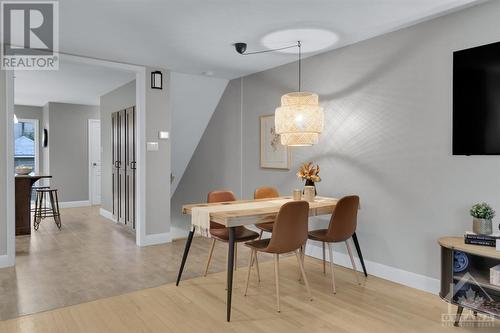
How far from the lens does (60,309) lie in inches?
109

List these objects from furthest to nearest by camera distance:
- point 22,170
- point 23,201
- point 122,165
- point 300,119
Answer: point 122,165
point 22,170
point 23,201
point 300,119

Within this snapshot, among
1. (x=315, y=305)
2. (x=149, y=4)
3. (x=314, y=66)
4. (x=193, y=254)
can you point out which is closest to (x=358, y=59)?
(x=314, y=66)

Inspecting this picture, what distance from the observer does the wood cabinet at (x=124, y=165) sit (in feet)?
18.1

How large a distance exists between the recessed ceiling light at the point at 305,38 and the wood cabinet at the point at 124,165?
272cm

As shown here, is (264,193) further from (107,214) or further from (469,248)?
(107,214)

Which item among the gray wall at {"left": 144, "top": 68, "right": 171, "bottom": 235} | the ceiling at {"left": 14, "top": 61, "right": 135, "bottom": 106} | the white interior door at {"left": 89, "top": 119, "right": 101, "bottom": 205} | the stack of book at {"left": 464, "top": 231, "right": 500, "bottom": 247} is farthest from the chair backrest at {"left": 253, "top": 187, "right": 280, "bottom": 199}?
the white interior door at {"left": 89, "top": 119, "right": 101, "bottom": 205}

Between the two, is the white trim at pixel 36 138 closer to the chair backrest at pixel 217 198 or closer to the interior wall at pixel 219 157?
the interior wall at pixel 219 157

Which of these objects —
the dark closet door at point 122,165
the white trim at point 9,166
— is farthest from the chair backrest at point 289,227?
the dark closet door at point 122,165

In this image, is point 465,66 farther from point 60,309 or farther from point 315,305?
point 60,309

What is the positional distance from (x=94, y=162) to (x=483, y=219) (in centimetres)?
804

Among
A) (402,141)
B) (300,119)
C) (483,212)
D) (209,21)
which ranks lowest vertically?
(483,212)

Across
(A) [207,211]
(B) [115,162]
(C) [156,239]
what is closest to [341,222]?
(A) [207,211]

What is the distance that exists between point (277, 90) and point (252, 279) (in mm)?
2504

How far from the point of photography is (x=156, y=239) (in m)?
4.88
